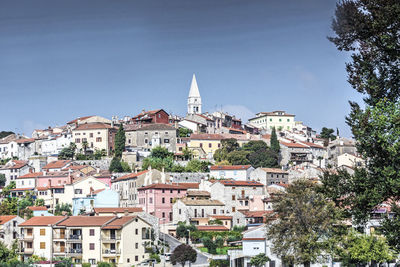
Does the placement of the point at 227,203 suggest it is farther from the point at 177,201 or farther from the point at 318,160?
the point at 318,160

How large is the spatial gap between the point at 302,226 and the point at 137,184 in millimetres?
41933

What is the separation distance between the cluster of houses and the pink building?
123 millimetres

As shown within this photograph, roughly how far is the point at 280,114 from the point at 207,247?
91734mm

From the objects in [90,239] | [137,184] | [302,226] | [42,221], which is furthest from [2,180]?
[302,226]

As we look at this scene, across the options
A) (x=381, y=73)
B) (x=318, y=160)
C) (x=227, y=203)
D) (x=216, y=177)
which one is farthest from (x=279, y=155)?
(x=381, y=73)

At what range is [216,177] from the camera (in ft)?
305

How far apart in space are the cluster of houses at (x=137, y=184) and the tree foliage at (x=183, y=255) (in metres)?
3.98

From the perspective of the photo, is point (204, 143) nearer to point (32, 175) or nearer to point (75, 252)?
point (32, 175)

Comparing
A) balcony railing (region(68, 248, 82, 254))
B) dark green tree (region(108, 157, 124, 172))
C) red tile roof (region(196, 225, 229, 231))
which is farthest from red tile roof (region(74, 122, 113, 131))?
balcony railing (region(68, 248, 82, 254))

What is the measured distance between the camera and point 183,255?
59406mm

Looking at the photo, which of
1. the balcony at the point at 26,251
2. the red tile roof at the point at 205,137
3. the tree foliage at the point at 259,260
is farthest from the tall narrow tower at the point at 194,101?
the tree foliage at the point at 259,260

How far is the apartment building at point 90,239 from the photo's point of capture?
6425 centimetres

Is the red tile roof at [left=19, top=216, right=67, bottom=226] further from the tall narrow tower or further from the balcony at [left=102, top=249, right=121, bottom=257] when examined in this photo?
the tall narrow tower

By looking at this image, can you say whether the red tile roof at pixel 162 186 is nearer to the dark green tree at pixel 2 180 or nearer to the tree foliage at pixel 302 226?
the dark green tree at pixel 2 180
